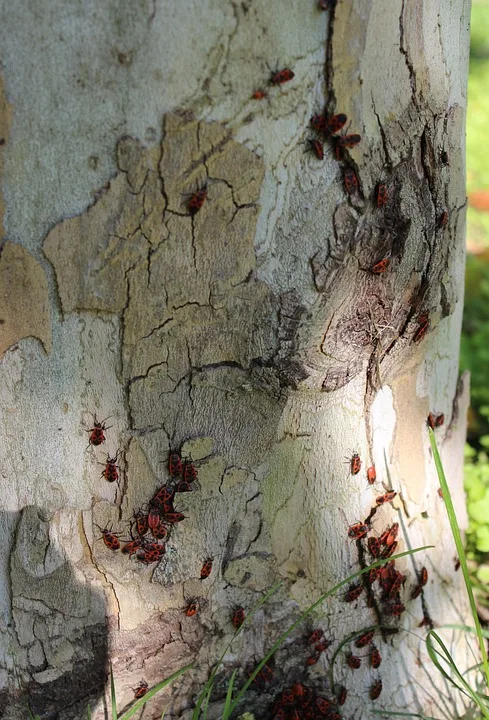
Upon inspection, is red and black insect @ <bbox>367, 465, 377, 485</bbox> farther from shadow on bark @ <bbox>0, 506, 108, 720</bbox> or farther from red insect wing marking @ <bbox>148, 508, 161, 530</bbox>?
shadow on bark @ <bbox>0, 506, 108, 720</bbox>

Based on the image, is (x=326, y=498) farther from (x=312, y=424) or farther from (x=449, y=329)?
(x=449, y=329)

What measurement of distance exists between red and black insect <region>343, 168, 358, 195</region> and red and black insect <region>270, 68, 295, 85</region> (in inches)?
10.9

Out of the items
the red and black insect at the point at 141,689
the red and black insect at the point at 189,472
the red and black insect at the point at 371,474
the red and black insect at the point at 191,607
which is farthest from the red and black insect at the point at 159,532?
the red and black insect at the point at 371,474

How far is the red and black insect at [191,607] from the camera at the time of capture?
6.77 feet

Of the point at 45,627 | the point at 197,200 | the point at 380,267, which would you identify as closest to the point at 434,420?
the point at 380,267

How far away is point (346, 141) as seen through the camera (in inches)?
65.9

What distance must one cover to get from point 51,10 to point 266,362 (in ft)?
3.18

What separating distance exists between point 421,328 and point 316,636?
1.08 meters

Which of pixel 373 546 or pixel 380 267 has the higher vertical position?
pixel 380 267

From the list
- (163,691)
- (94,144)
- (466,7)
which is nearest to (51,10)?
(94,144)

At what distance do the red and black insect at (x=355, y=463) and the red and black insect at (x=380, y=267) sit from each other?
60 centimetres

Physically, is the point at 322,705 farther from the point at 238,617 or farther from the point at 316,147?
the point at 316,147

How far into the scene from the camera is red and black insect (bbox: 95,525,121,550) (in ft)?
6.25

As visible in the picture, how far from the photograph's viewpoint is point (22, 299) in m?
1.64
